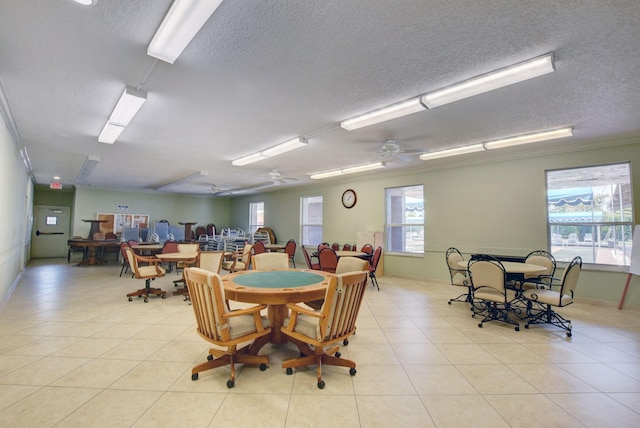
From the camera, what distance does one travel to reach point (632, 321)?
3895mm

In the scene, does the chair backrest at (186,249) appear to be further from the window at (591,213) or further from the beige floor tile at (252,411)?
the window at (591,213)

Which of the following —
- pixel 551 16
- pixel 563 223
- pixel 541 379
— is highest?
pixel 551 16

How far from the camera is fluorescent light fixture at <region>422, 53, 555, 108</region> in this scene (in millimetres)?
2402

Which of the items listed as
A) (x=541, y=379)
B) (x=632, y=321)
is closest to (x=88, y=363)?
(x=541, y=379)

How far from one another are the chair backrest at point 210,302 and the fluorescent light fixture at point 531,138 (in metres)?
4.77

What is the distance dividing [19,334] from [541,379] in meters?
5.48

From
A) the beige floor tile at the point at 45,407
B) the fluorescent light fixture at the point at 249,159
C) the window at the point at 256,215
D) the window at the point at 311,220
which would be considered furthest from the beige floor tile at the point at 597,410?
the window at the point at 256,215

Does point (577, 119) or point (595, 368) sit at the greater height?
point (577, 119)

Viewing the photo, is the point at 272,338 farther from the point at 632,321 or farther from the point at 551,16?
the point at 632,321

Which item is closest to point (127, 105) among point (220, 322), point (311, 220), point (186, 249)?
point (220, 322)

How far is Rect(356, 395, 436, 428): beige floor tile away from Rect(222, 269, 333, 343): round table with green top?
88 centimetres

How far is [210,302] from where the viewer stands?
222 centimetres

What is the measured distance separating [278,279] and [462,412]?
1.92 meters

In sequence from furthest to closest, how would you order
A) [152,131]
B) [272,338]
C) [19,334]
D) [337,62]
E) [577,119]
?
[152,131], [577,119], [19,334], [272,338], [337,62]
